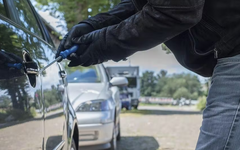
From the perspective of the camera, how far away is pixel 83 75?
525 centimetres

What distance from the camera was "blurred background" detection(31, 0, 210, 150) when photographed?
25.4 ft

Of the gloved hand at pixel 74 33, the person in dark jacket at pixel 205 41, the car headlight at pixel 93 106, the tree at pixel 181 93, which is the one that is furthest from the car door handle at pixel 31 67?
the tree at pixel 181 93

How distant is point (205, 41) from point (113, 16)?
533mm

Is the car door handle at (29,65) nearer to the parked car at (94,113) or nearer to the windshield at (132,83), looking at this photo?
the parked car at (94,113)

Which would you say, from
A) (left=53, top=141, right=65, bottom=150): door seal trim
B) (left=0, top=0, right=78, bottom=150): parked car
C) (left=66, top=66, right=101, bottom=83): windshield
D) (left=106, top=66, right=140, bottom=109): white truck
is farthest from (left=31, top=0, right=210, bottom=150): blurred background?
(left=0, top=0, right=78, bottom=150): parked car

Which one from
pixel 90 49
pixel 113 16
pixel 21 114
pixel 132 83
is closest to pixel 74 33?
pixel 90 49

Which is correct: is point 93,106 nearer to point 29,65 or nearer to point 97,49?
point 29,65

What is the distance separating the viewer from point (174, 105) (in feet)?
50.6

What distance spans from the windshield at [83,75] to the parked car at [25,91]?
9.51 feet

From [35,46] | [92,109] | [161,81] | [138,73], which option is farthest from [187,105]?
[35,46]

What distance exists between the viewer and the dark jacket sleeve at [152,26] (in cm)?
105

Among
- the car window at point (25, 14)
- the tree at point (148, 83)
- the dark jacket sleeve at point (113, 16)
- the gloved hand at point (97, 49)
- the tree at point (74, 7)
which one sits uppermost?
the tree at point (74, 7)

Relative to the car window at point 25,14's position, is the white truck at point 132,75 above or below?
below

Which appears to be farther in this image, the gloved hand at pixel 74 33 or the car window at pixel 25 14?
the car window at pixel 25 14
